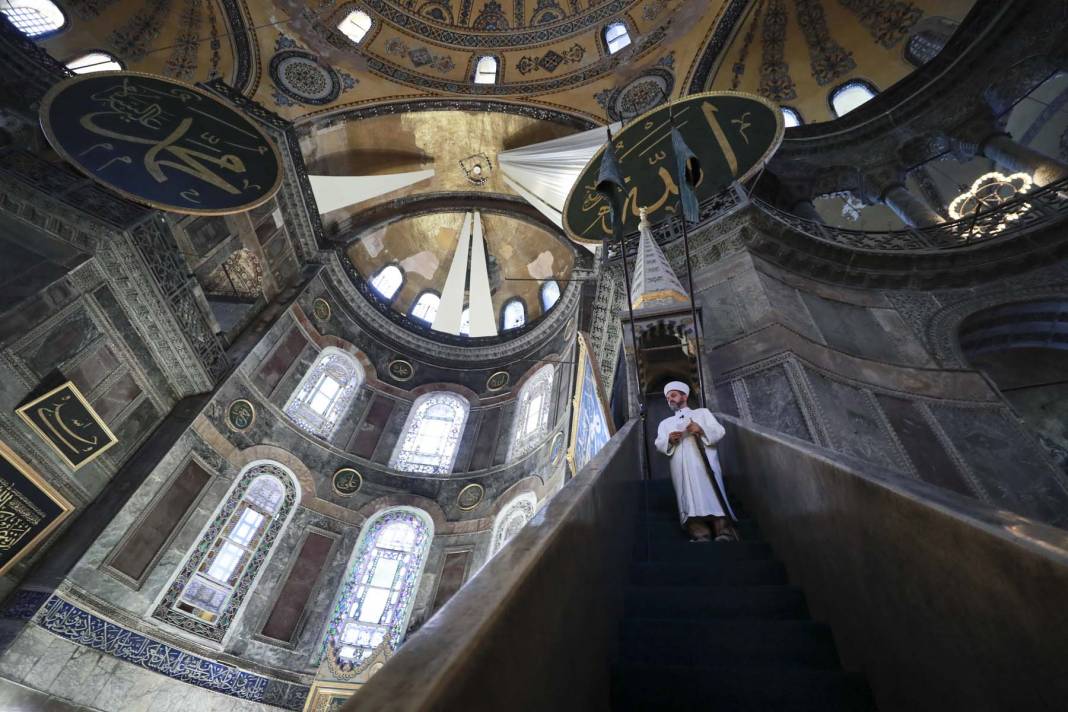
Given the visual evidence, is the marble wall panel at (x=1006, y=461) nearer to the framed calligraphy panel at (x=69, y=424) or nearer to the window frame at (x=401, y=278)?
the framed calligraphy panel at (x=69, y=424)

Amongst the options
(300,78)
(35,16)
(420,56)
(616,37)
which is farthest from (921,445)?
(35,16)

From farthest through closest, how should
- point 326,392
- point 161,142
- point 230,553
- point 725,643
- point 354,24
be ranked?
point 354,24 → point 326,392 → point 230,553 → point 161,142 → point 725,643

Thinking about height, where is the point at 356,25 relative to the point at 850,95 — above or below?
above

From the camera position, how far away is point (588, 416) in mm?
5199

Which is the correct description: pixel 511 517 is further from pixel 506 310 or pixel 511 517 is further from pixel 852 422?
pixel 506 310

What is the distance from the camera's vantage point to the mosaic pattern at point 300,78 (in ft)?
39.7

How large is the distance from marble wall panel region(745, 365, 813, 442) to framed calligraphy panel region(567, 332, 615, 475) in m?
1.71

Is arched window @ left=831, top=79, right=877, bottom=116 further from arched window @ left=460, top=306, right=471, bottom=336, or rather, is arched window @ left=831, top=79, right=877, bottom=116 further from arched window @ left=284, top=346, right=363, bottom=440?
arched window @ left=284, top=346, right=363, bottom=440

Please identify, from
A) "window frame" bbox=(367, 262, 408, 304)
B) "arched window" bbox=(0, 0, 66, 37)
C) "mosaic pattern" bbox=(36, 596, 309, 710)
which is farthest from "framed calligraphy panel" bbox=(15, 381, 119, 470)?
"arched window" bbox=(0, 0, 66, 37)

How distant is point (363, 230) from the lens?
46.5 feet

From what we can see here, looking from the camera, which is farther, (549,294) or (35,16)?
(549,294)

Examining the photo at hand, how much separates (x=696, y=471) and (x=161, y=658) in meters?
7.44

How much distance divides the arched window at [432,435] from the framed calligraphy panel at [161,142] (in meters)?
5.85

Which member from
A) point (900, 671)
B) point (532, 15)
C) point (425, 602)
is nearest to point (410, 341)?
point (425, 602)
